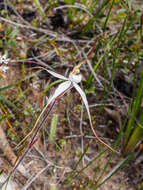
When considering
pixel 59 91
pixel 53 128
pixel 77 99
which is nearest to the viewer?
pixel 59 91

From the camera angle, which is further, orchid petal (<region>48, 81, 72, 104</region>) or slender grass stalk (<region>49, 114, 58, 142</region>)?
slender grass stalk (<region>49, 114, 58, 142</region>)

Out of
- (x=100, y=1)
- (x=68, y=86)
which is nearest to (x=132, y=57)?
(x=100, y=1)

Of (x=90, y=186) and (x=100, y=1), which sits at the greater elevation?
(x=100, y=1)

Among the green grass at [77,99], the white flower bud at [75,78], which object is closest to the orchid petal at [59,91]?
the white flower bud at [75,78]

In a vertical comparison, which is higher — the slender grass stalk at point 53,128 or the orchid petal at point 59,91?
the orchid petal at point 59,91

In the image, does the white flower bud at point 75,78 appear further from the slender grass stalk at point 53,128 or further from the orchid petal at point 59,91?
the slender grass stalk at point 53,128

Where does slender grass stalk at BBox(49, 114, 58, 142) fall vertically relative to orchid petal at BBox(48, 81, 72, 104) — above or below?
below

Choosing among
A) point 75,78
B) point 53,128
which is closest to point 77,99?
point 53,128

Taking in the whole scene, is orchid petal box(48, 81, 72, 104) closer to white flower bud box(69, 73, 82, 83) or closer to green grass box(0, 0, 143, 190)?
white flower bud box(69, 73, 82, 83)

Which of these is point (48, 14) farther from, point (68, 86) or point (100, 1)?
point (68, 86)

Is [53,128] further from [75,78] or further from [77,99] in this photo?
[75,78]

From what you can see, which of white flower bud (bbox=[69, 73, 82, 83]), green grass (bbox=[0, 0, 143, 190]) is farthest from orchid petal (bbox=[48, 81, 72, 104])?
green grass (bbox=[0, 0, 143, 190])
